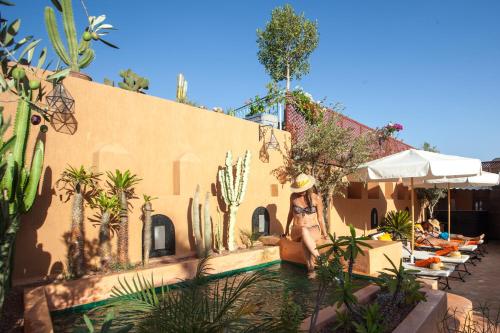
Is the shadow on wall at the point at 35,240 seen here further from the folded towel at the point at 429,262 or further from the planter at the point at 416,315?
the folded towel at the point at 429,262

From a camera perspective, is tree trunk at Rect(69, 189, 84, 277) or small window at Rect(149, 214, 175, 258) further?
small window at Rect(149, 214, 175, 258)

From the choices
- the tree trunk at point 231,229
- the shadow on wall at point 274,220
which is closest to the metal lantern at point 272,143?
the shadow on wall at point 274,220

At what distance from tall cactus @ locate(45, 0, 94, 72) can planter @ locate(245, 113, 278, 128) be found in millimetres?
5072

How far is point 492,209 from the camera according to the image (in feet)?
44.5

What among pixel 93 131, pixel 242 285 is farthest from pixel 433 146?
pixel 242 285

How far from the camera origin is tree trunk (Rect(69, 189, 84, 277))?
5.32 m

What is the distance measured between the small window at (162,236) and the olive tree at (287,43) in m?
17.5

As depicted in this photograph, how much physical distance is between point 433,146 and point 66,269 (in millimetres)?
20731

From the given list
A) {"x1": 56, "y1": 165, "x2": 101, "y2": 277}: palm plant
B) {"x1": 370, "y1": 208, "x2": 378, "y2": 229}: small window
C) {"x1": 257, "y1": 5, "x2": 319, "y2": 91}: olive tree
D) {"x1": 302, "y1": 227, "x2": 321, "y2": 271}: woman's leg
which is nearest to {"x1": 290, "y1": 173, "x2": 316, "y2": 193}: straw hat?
{"x1": 302, "y1": 227, "x2": 321, "y2": 271}: woman's leg

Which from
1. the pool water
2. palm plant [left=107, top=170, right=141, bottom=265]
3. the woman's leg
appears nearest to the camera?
the pool water

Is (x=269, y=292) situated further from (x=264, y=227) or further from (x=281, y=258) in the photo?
(x=264, y=227)

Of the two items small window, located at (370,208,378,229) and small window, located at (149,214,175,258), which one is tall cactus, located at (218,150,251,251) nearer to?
small window, located at (149,214,175,258)

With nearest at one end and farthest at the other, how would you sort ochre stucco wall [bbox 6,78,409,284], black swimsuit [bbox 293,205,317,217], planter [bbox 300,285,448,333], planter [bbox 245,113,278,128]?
1. planter [bbox 300,285,448,333]
2. ochre stucco wall [bbox 6,78,409,284]
3. black swimsuit [bbox 293,205,317,217]
4. planter [bbox 245,113,278,128]

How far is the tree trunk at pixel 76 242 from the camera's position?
5.32m
